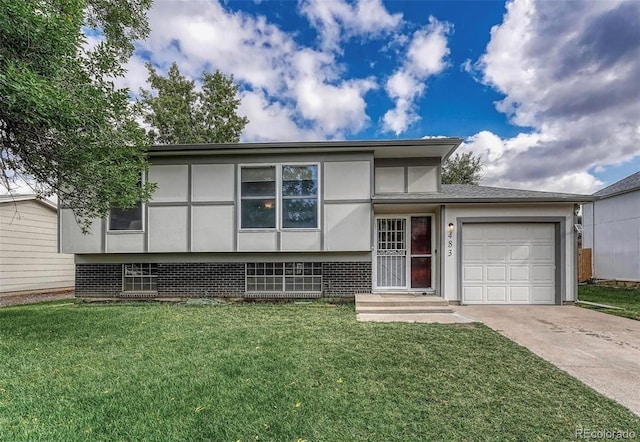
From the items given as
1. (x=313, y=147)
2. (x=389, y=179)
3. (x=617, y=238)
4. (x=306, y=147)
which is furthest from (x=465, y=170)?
(x=306, y=147)

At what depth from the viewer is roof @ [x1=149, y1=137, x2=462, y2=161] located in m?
8.17

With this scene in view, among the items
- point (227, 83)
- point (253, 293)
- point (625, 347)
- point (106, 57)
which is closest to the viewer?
point (625, 347)

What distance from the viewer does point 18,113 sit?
427 centimetres

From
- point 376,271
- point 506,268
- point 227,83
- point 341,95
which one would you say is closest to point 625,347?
point 506,268

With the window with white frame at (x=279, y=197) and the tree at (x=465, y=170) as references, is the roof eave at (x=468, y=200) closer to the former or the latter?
the window with white frame at (x=279, y=197)

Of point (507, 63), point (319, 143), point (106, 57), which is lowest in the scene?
point (319, 143)

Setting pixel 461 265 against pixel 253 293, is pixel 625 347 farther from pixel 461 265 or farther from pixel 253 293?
pixel 253 293

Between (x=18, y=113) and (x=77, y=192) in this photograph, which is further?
(x=77, y=192)

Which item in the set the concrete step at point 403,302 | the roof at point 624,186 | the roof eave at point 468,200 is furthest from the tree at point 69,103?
the roof at point 624,186

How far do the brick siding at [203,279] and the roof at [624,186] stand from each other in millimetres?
11232

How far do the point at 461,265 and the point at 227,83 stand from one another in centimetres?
1809

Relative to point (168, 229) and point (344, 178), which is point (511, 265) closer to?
point (344, 178)

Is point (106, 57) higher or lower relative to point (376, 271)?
higher

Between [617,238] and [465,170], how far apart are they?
11.3 m
